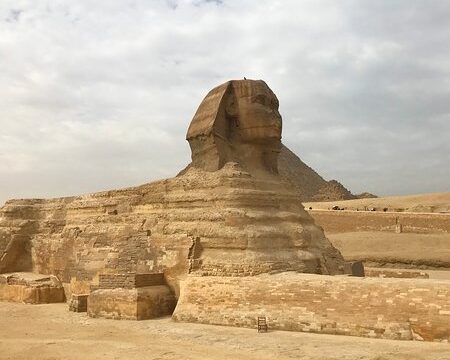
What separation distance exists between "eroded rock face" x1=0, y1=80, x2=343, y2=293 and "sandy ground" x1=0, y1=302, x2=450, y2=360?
151 centimetres

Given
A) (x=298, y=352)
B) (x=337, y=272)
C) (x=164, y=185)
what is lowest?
(x=298, y=352)

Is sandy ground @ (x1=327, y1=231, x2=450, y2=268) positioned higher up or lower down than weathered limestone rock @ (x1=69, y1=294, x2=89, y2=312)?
higher up

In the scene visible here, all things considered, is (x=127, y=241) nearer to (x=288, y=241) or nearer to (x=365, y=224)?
(x=288, y=241)

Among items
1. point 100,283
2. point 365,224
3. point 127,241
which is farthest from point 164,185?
point 365,224

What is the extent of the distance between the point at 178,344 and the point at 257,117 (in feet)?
18.8

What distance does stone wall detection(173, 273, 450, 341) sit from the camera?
7848mm

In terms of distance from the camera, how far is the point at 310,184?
46000mm

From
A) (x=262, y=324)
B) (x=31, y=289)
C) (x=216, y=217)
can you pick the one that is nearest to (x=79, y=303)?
(x=31, y=289)

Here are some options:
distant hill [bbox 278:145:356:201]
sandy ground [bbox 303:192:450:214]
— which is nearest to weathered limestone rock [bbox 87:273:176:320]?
sandy ground [bbox 303:192:450:214]

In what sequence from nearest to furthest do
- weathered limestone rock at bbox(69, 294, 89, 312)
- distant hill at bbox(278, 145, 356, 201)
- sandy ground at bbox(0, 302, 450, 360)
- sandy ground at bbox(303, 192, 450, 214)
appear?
sandy ground at bbox(0, 302, 450, 360) < weathered limestone rock at bbox(69, 294, 89, 312) < sandy ground at bbox(303, 192, 450, 214) < distant hill at bbox(278, 145, 356, 201)

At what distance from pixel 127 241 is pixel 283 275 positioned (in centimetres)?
469

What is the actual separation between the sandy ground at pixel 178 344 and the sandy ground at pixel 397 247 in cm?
1326

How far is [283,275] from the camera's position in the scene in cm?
964

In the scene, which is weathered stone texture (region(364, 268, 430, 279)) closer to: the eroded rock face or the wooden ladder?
the eroded rock face
